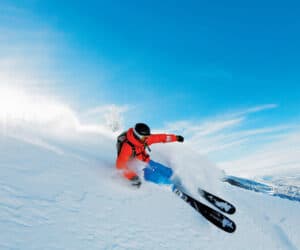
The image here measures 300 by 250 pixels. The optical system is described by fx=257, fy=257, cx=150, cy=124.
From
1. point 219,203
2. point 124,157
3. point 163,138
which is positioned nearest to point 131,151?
point 124,157

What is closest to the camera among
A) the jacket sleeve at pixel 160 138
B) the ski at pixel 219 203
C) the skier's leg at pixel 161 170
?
the ski at pixel 219 203

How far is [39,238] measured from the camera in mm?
2916

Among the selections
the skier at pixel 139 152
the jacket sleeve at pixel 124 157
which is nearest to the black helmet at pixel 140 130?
the skier at pixel 139 152

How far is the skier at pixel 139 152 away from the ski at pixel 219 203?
3.30 ft

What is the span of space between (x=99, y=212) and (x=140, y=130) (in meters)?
2.24

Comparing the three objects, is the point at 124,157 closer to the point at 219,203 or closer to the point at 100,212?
the point at 100,212

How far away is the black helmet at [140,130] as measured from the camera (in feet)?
19.1

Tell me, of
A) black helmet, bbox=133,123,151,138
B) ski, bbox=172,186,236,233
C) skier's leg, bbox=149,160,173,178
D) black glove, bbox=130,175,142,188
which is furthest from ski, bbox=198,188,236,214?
black helmet, bbox=133,123,151,138

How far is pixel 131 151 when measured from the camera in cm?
586

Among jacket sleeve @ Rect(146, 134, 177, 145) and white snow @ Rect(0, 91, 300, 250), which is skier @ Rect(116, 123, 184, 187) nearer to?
jacket sleeve @ Rect(146, 134, 177, 145)

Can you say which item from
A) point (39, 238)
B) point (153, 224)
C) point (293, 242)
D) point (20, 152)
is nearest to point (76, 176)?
point (20, 152)

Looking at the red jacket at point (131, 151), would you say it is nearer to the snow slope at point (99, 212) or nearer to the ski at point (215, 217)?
the snow slope at point (99, 212)

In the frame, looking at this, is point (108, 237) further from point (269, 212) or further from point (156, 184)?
point (269, 212)

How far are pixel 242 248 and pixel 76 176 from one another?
3518mm
